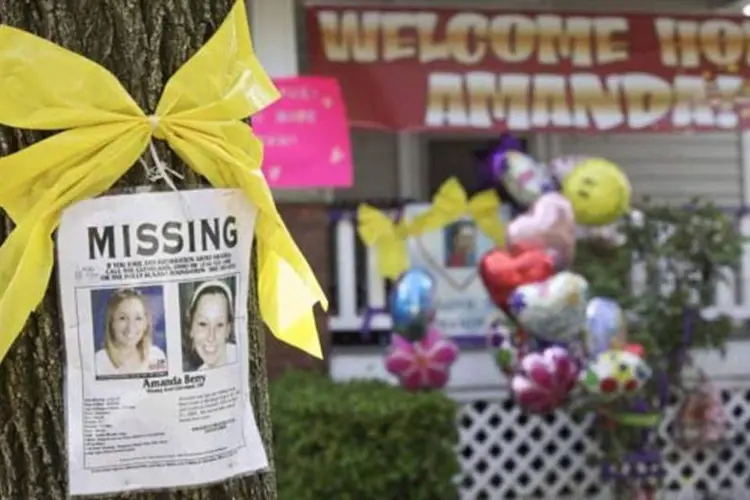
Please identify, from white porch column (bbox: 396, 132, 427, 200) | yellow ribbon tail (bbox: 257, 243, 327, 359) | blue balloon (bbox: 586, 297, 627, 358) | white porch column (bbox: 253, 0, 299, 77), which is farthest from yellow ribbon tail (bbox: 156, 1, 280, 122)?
white porch column (bbox: 396, 132, 427, 200)

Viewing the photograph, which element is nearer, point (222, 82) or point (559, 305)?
point (222, 82)

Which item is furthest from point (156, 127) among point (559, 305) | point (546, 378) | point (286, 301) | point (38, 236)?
point (546, 378)

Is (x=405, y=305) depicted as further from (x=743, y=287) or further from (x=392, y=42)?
(x=743, y=287)

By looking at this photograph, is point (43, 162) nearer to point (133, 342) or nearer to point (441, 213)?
point (133, 342)

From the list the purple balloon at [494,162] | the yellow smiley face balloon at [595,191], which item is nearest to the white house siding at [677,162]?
the purple balloon at [494,162]

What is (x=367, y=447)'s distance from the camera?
5.48 metres

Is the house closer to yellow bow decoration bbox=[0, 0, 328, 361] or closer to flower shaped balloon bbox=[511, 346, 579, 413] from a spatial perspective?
flower shaped balloon bbox=[511, 346, 579, 413]

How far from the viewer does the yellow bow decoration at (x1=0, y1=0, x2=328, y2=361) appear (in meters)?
1.63

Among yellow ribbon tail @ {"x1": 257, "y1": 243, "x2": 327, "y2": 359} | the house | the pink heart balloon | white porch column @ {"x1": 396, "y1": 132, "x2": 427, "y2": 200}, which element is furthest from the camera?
white porch column @ {"x1": 396, "y1": 132, "x2": 427, "y2": 200}

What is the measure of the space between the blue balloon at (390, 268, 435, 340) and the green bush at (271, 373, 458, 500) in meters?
0.63

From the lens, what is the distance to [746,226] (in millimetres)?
8039

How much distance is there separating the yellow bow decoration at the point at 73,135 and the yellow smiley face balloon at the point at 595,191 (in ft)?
15.2

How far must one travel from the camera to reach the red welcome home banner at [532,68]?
7121mm

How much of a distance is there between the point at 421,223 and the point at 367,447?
7.31 feet
